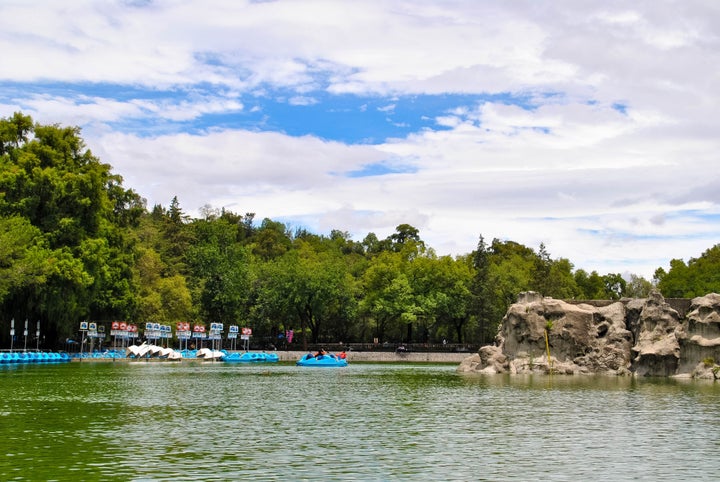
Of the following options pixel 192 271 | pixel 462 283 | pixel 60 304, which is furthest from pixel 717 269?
pixel 60 304

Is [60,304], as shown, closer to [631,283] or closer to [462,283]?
[462,283]

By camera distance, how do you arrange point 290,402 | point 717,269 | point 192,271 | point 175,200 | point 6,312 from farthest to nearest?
point 175,200 < point 192,271 < point 717,269 < point 6,312 < point 290,402

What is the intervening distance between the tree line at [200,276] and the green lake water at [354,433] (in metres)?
27.3

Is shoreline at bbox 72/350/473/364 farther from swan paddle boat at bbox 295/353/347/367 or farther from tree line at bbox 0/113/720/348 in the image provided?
swan paddle boat at bbox 295/353/347/367

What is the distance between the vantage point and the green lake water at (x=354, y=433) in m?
20.7

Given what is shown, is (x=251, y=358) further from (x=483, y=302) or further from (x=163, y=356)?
(x=483, y=302)

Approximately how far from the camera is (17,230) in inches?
2672

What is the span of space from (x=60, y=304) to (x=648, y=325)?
151 ft

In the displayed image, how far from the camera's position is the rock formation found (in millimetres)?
60750

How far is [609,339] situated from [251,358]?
45152mm

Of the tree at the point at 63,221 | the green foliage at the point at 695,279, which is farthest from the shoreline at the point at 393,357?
the green foliage at the point at 695,279

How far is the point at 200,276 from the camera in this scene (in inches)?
4594

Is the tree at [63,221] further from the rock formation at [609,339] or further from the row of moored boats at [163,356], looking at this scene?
the rock formation at [609,339]

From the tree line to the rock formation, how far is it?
35048 millimetres
